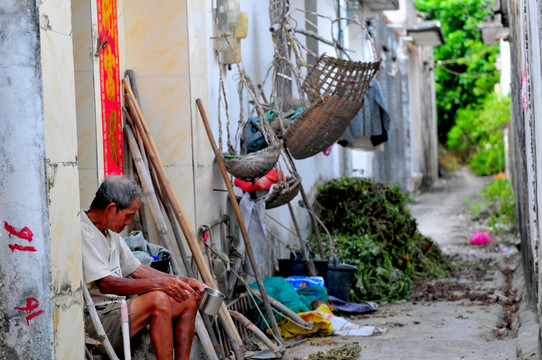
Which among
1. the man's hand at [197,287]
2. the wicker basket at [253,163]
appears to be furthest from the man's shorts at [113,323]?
the wicker basket at [253,163]

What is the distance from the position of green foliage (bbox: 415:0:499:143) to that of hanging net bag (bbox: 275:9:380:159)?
2383 centimetres

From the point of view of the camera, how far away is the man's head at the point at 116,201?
15.5 feet

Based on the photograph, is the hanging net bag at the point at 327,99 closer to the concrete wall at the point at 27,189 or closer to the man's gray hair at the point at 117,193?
the man's gray hair at the point at 117,193

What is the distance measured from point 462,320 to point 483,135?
75.4 ft

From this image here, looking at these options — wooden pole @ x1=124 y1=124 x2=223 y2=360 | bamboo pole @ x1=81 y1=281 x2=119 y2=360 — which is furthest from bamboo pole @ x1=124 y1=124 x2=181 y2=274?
bamboo pole @ x1=81 y1=281 x2=119 y2=360

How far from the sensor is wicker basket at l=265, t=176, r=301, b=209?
6930 mm

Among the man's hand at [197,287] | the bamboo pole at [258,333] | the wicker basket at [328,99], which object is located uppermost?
the wicker basket at [328,99]

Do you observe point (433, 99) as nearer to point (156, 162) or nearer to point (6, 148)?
point (156, 162)

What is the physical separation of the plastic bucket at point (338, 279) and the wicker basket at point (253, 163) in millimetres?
1933

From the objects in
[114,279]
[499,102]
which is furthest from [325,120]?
[499,102]

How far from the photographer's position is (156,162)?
232 inches

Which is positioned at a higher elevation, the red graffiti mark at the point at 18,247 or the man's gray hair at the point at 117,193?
the man's gray hair at the point at 117,193

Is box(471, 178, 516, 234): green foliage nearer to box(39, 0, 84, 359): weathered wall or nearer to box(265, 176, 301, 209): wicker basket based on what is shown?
box(265, 176, 301, 209): wicker basket

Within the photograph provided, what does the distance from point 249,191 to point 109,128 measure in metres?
1.68
